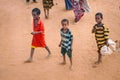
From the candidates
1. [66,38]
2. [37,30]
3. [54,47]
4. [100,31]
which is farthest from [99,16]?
[54,47]

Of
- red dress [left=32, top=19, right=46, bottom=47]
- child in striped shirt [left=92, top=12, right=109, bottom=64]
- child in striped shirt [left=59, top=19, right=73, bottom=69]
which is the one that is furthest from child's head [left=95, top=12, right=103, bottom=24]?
red dress [left=32, top=19, right=46, bottom=47]

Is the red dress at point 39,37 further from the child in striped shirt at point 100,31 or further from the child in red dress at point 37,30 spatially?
the child in striped shirt at point 100,31

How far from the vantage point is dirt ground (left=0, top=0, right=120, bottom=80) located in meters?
8.23

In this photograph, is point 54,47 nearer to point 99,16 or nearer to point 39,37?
point 39,37

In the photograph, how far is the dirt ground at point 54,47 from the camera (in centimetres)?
823

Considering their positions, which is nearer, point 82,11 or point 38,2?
point 82,11

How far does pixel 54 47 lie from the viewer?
9719 millimetres

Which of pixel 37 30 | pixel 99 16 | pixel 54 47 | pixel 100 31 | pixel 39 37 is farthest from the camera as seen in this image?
pixel 54 47

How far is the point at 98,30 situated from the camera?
8.10 m

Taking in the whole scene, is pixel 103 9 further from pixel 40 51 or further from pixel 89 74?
pixel 89 74

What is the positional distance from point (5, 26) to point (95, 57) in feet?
13.9

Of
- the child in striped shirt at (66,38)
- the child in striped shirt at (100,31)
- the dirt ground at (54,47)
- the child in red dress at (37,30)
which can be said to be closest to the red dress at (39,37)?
the child in red dress at (37,30)

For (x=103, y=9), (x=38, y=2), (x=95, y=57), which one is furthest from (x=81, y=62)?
(x=38, y=2)

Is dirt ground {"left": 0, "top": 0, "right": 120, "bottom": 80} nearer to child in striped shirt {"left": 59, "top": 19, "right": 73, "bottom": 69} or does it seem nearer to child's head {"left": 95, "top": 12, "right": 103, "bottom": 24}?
child in striped shirt {"left": 59, "top": 19, "right": 73, "bottom": 69}
